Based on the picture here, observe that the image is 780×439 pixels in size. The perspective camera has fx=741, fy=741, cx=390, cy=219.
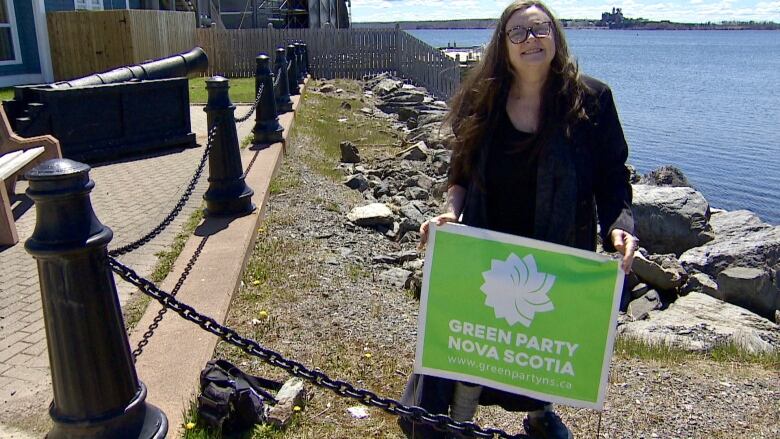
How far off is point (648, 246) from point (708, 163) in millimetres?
10548

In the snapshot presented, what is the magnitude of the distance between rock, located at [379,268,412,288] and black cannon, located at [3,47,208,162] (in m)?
4.70

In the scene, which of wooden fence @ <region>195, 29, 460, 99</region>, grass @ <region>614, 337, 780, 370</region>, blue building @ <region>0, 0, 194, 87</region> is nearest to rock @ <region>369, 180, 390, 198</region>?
grass @ <region>614, 337, 780, 370</region>

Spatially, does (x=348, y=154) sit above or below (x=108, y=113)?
below

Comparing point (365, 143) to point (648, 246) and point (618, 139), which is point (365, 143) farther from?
point (618, 139)

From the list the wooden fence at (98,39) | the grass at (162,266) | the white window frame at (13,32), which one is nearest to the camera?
the grass at (162,266)

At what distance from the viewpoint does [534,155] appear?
9.30 ft

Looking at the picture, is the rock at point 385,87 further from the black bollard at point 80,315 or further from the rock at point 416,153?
the black bollard at point 80,315

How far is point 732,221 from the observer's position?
10180mm

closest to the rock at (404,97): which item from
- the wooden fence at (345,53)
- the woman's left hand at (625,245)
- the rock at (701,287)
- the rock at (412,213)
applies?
the wooden fence at (345,53)

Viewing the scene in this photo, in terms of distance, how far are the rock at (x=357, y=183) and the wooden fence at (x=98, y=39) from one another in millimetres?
11817

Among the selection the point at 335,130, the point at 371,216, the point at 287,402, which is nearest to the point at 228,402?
the point at 287,402

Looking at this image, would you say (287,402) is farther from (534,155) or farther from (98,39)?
(98,39)

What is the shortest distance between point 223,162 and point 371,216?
6.31ft

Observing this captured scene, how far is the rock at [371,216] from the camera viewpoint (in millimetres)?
7657
